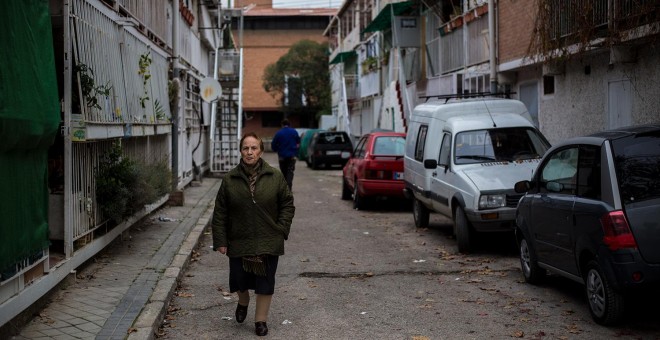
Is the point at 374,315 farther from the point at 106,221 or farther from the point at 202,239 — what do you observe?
the point at 202,239

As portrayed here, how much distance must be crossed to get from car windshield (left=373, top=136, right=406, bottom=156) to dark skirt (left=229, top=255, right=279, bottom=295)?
35.4 ft

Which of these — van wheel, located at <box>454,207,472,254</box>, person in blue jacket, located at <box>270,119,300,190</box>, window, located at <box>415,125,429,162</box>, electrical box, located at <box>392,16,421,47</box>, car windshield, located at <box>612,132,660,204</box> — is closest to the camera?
car windshield, located at <box>612,132,660,204</box>

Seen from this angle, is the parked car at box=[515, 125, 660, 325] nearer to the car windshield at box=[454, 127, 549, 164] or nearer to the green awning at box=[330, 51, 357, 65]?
the car windshield at box=[454, 127, 549, 164]

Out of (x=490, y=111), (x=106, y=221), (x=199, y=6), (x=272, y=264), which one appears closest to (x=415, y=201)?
(x=490, y=111)

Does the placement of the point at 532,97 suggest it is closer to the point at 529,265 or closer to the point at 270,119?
the point at 529,265

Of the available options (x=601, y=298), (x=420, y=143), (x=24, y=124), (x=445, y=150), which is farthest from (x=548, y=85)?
(x=24, y=124)

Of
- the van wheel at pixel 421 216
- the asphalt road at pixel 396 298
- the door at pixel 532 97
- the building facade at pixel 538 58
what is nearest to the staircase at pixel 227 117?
the building facade at pixel 538 58

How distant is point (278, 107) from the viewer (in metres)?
70.9

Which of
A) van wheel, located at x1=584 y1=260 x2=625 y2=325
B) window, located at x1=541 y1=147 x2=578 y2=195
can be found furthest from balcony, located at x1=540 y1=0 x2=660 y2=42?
van wheel, located at x1=584 y1=260 x2=625 y2=325

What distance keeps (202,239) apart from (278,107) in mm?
58271

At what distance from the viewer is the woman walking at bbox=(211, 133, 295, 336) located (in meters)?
6.92

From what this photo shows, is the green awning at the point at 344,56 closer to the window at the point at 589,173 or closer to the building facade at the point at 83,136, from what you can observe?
the building facade at the point at 83,136

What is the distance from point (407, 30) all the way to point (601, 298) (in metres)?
23.3

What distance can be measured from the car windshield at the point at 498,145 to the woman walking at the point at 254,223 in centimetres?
582
